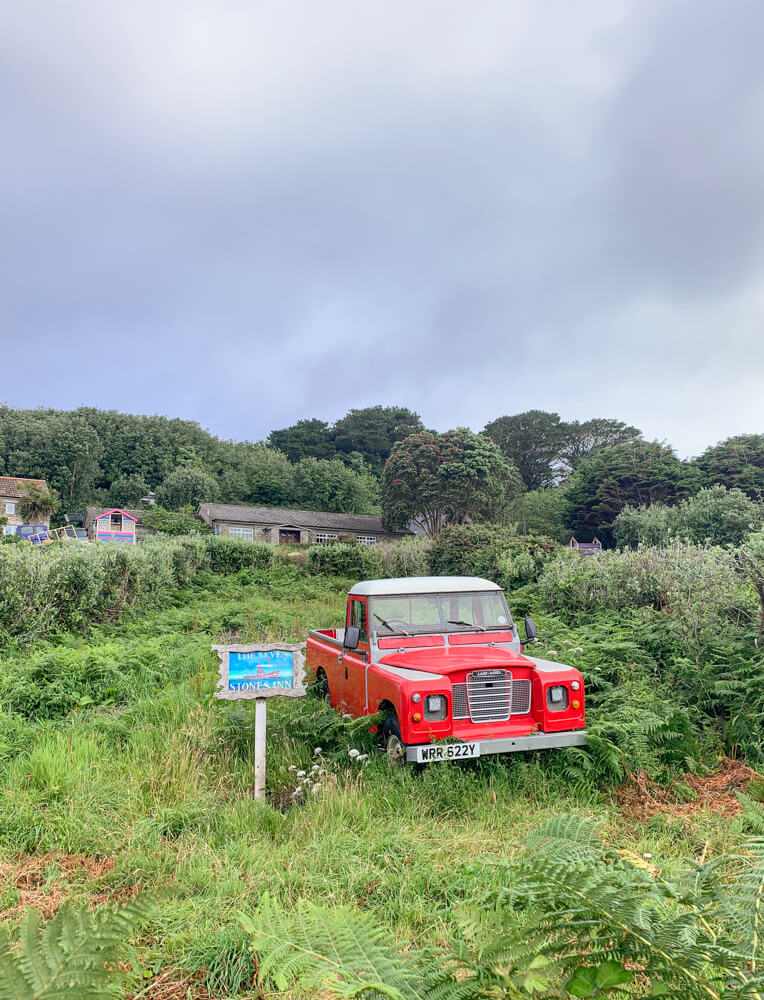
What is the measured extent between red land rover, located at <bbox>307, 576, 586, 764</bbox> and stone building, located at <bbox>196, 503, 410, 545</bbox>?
1593 inches

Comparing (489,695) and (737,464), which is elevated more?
(737,464)

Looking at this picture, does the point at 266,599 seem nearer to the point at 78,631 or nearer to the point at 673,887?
the point at 78,631

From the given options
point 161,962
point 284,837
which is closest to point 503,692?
point 284,837

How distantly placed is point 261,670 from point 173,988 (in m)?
3.06

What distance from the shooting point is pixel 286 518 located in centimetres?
5306

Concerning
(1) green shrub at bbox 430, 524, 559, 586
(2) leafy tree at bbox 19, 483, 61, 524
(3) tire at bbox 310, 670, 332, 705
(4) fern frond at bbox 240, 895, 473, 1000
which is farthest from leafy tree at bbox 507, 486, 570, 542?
(4) fern frond at bbox 240, 895, 473, 1000

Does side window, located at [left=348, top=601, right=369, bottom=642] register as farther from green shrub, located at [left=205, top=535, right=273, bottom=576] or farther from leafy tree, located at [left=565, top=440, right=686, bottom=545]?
leafy tree, located at [left=565, top=440, right=686, bottom=545]

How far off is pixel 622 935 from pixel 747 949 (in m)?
0.28

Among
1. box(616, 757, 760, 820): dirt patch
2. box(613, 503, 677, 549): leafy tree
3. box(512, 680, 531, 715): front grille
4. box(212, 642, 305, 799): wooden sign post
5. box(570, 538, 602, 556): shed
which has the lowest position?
box(616, 757, 760, 820): dirt patch

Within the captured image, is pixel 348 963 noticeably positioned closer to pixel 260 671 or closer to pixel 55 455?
pixel 260 671

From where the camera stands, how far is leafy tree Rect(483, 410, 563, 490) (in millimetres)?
71938

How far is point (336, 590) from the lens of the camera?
75.6 feet

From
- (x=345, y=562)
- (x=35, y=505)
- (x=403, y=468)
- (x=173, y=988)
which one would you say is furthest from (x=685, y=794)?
(x=35, y=505)

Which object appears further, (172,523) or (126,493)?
(126,493)
